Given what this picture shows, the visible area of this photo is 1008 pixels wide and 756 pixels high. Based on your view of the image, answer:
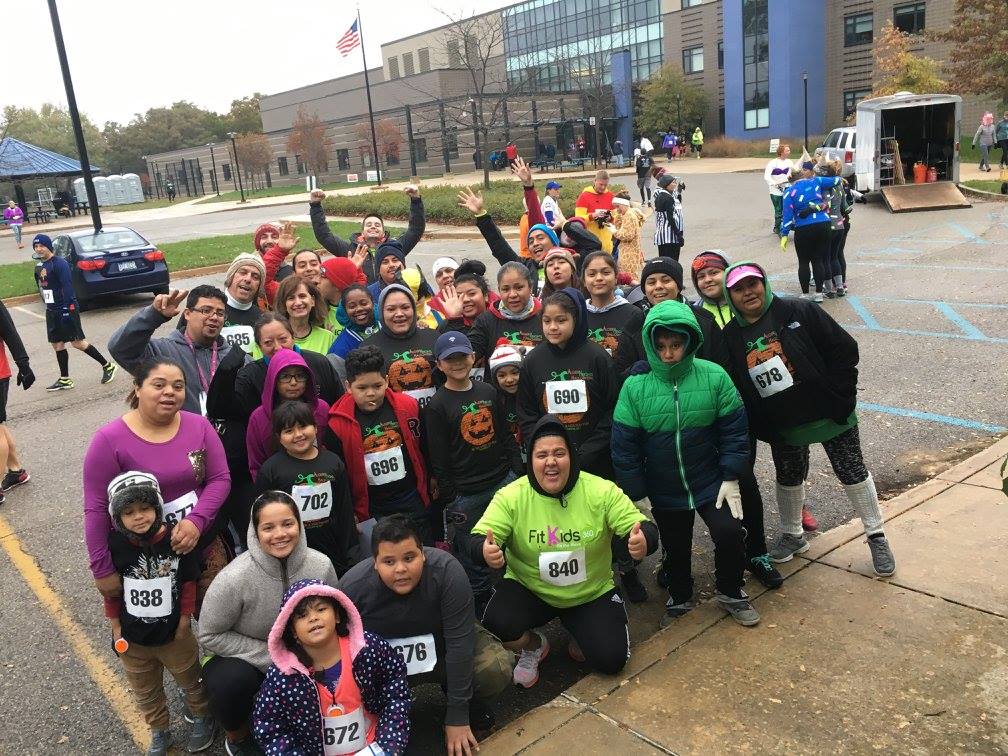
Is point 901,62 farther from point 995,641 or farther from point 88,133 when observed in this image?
point 88,133

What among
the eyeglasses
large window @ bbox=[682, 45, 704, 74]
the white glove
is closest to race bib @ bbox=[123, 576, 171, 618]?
the eyeglasses

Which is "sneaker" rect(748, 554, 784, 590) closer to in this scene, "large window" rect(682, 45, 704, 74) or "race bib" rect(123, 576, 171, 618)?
"race bib" rect(123, 576, 171, 618)

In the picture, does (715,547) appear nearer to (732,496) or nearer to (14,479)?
(732,496)

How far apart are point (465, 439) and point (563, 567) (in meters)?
0.96

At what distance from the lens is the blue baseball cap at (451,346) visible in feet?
14.6

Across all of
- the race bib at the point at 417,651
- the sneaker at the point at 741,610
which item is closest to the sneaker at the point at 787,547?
the sneaker at the point at 741,610

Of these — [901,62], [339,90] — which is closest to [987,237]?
[901,62]

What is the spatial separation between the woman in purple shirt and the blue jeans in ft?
4.01

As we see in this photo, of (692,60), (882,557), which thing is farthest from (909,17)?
(882,557)

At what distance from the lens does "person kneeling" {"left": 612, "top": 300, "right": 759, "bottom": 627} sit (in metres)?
3.98

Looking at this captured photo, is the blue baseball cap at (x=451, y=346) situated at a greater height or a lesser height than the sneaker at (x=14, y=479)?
greater

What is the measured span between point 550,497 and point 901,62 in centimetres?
4045

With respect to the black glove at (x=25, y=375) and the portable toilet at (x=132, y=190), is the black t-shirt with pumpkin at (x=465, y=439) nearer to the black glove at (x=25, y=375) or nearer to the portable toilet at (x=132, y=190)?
the black glove at (x=25, y=375)

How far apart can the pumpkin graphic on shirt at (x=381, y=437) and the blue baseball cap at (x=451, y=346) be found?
1.54 ft
